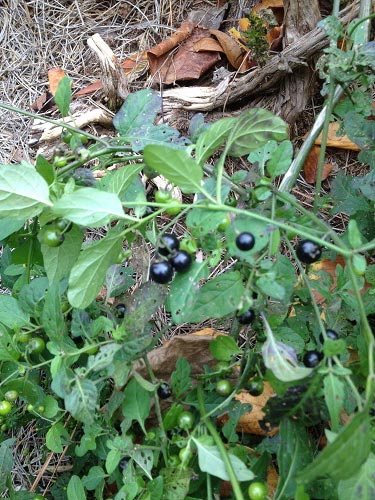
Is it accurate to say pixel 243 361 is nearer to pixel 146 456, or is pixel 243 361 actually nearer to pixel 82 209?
pixel 146 456

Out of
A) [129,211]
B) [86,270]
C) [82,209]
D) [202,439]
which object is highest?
[82,209]

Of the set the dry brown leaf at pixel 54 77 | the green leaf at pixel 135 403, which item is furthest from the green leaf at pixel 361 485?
the dry brown leaf at pixel 54 77

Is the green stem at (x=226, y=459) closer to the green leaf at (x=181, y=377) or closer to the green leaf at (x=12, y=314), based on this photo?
the green leaf at (x=181, y=377)

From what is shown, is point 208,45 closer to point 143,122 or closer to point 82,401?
point 143,122

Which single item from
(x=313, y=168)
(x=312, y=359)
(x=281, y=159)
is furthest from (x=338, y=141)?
(x=312, y=359)

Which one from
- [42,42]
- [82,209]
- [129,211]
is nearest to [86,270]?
[82,209]

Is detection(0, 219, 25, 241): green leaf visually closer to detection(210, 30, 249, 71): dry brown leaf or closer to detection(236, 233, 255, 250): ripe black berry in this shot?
detection(236, 233, 255, 250): ripe black berry
